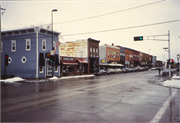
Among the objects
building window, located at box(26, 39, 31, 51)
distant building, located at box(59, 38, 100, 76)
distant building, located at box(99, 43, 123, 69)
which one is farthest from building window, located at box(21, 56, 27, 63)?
distant building, located at box(99, 43, 123, 69)

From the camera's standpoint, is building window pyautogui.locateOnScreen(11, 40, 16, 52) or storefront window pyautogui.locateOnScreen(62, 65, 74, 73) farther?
storefront window pyautogui.locateOnScreen(62, 65, 74, 73)

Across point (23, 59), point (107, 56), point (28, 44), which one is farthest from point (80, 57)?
point (23, 59)

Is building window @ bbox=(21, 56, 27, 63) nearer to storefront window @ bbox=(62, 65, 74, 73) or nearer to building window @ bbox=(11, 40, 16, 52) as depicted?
building window @ bbox=(11, 40, 16, 52)

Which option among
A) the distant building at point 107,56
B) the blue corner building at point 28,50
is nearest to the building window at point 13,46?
the blue corner building at point 28,50

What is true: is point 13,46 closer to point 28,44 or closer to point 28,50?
point 28,44

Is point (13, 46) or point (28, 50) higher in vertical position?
point (13, 46)

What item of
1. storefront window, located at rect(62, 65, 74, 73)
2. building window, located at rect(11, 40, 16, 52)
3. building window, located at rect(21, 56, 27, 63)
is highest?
building window, located at rect(11, 40, 16, 52)

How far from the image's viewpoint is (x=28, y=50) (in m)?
34.2

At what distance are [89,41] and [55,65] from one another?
56.8 feet

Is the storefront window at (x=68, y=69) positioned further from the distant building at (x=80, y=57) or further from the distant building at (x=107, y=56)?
the distant building at (x=107, y=56)

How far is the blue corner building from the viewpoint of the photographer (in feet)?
109

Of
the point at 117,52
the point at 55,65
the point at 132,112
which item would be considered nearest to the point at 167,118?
the point at 132,112

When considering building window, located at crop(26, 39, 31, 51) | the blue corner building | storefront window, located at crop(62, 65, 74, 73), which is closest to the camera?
the blue corner building

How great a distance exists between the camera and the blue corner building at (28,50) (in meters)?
33.4
